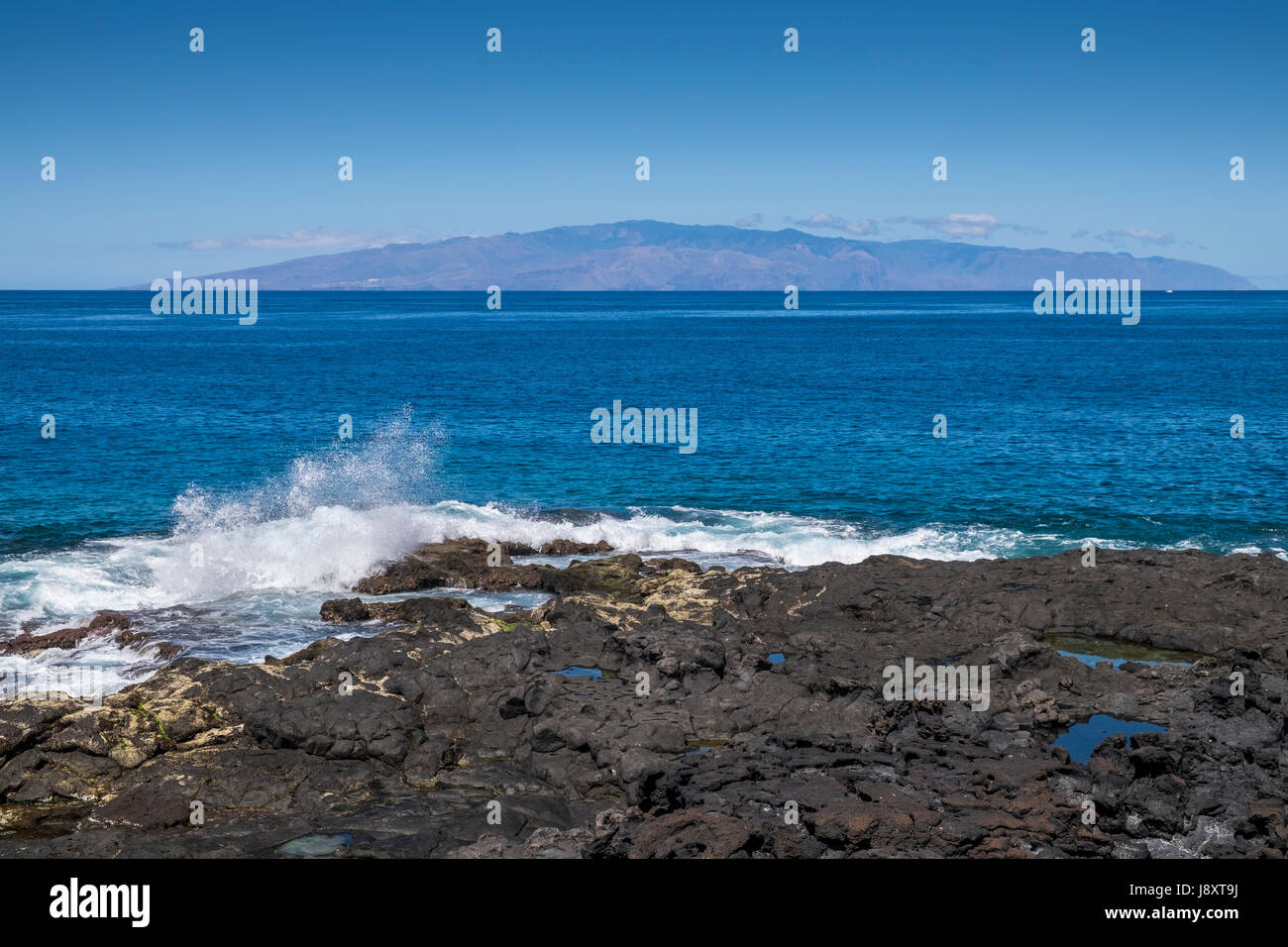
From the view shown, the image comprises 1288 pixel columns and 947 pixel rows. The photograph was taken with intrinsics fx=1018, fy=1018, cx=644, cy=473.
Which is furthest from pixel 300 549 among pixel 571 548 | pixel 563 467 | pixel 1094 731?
pixel 1094 731

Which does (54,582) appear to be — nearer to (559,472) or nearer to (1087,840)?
(559,472)

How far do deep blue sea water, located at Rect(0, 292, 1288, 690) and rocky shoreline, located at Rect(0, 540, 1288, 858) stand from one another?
6.34 m

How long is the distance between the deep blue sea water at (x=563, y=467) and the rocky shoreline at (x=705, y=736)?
634 cm

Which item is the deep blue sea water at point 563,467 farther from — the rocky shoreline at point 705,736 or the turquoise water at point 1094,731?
the turquoise water at point 1094,731

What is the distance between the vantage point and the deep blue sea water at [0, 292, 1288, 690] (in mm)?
31844

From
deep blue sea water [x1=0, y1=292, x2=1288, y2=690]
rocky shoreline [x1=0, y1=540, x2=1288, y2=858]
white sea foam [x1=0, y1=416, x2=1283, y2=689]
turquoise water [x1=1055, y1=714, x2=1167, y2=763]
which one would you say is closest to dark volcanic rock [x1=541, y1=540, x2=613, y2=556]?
white sea foam [x1=0, y1=416, x2=1283, y2=689]

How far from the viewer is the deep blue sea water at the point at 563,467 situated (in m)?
31.8

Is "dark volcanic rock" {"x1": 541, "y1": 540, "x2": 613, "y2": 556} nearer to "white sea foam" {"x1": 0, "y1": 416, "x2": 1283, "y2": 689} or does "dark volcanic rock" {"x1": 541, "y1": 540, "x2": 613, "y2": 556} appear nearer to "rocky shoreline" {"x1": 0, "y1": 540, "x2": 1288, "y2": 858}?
"white sea foam" {"x1": 0, "y1": 416, "x2": 1283, "y2": 689}

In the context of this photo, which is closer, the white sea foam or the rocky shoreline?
the rocky shoreline

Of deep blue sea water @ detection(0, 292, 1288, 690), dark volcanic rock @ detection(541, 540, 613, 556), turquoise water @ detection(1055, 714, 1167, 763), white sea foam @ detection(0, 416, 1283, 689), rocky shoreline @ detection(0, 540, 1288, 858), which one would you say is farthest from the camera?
dark volcanic rock @ detection(541, 540, 613, 556)

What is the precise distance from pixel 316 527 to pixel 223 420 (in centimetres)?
3172

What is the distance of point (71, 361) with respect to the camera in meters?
93.2

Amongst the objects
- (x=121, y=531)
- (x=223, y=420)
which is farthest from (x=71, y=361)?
(x=121, y=531)

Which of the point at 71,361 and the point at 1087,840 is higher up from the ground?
the point at 71,361
